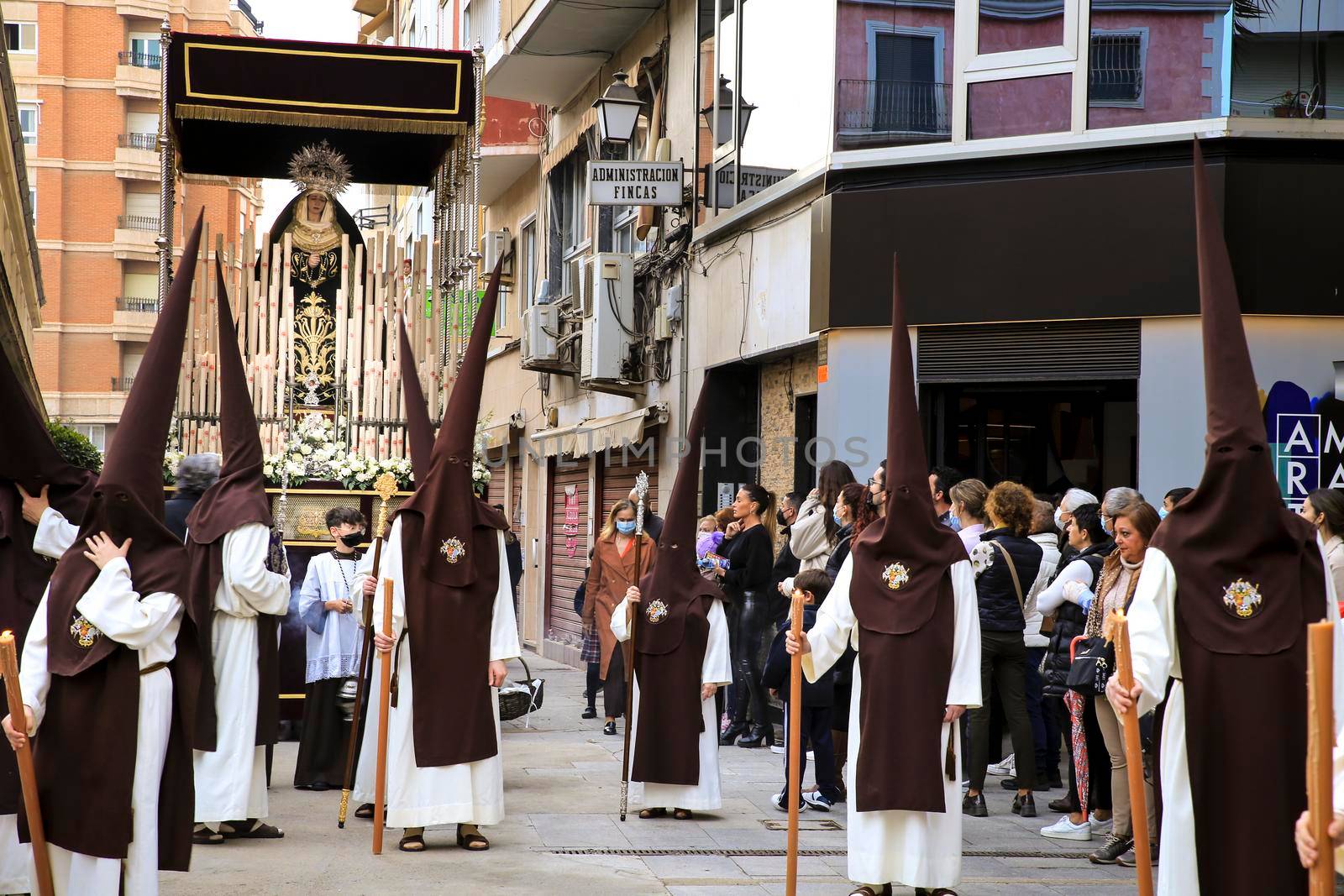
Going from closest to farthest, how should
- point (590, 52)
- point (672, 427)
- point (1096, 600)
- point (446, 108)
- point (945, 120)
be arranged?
point (1096, 600) < point (945, 120) < point (446, 108) < point (672, 427) < point (590, 52)

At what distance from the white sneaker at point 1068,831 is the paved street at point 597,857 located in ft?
0.31

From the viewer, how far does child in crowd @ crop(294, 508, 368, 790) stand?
10.2m

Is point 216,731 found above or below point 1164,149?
below

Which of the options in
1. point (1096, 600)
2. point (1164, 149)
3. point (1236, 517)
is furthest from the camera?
point (1164, 149)

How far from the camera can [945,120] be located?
12766 millimetres

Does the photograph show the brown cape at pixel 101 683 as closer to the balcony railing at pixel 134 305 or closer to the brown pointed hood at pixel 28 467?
the brown pointed hood at pixel 28 467

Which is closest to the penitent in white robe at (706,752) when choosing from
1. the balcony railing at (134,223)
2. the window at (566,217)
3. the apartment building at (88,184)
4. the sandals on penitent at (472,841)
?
the sandals on penitent at (472,841)

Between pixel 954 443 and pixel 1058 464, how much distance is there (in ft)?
2.91

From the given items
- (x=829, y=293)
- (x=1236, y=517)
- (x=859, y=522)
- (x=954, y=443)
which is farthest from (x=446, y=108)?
(x=1236, y=517)

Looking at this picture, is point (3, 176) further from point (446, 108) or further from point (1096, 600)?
point (1096, 600)

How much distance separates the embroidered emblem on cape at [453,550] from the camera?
8195 mm

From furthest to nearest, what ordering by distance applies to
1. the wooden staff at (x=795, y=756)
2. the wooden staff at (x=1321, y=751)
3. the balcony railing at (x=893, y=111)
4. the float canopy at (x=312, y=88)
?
the float canopy at (x=312, y=88), the balcony railing at (x=893, y=111), the wooden staff at (x=795, y=756), the wooden staff at (x=1321, y=751)

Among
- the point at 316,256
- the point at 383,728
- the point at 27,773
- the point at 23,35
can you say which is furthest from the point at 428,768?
the point at 23,35

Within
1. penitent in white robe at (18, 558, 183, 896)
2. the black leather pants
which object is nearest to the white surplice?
penitent in white robe at (18, 558, 183, 896)
